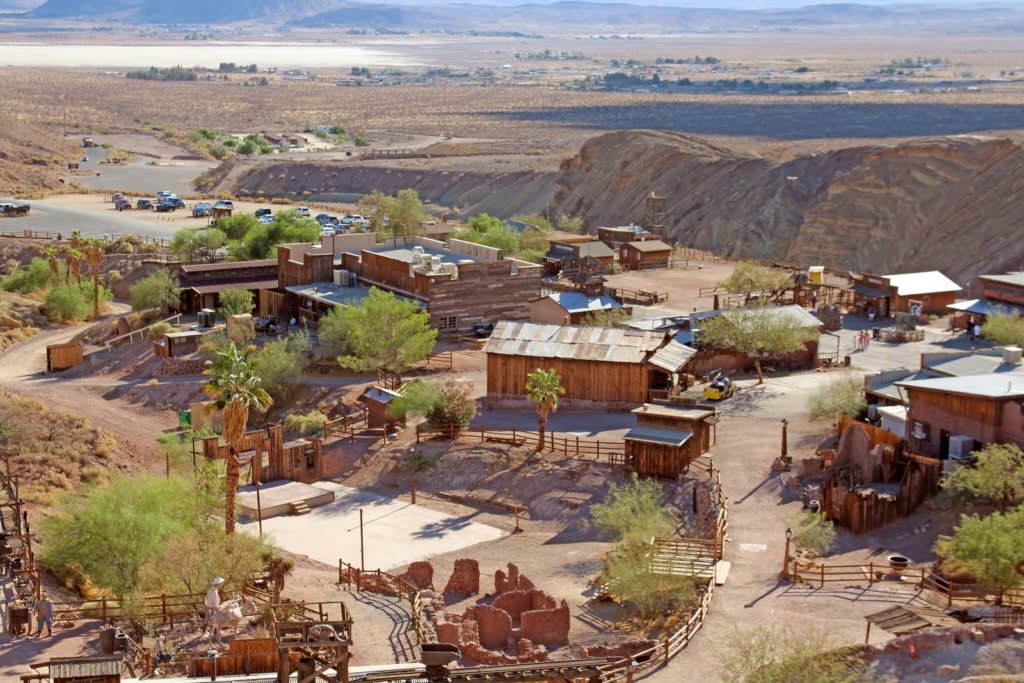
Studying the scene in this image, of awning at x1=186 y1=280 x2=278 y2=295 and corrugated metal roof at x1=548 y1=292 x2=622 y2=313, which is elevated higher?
corrugated metal roof at x1=548 y1=292 x2=622 y2=313

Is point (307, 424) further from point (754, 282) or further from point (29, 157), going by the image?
point (29, 157)

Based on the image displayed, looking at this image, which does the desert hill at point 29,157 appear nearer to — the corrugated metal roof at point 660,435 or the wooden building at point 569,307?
the wooden building at point 569,307

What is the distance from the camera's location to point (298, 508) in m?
41.1

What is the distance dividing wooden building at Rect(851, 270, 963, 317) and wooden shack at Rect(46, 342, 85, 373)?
33002 mm

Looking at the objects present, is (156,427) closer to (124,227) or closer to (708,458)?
(708,458)

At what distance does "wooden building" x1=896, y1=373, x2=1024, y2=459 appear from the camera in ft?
123

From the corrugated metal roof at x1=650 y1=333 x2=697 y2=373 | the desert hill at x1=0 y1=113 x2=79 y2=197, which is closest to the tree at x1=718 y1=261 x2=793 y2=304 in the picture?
the corrugated metal roof at x1=650 y1=333 x2=697 y2=373

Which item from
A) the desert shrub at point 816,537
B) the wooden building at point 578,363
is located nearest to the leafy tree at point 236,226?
the wooden building at point 578,363

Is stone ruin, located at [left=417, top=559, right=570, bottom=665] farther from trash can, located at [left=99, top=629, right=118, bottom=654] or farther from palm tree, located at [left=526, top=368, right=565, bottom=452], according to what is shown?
palm tree, located at [left=526, top=368, right=565, bottom=452]

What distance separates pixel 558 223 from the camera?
3989 inches

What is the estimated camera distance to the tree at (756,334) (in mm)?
50594

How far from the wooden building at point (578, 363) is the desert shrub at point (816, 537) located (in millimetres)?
12866

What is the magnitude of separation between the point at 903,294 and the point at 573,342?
1945 centimetres

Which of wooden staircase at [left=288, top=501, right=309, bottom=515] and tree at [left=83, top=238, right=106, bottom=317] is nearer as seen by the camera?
wooden staircase at [left=288, top=501, right=309, bottom=515]
